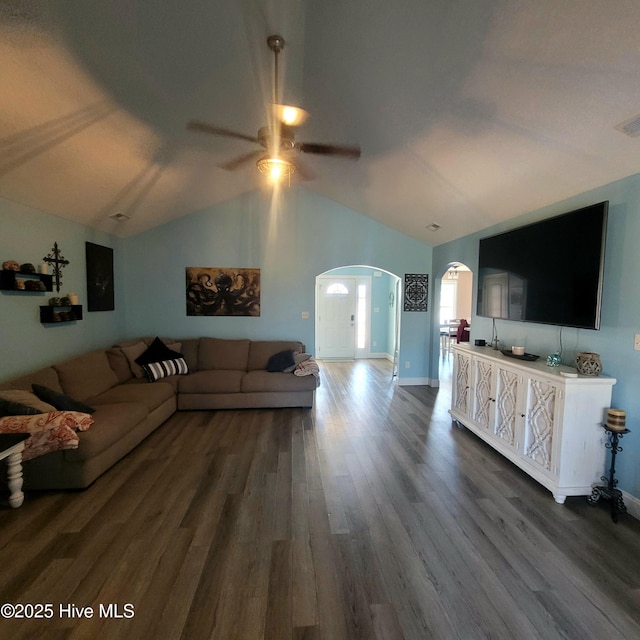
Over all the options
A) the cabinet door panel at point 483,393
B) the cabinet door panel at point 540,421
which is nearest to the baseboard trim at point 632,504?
the cabinet door panel at point 540,421

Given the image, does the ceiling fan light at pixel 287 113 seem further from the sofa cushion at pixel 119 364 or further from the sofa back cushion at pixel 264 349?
the sofa cushion at pixel 119 364

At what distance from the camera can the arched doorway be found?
25.1ft

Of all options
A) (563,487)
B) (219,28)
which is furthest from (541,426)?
(219,28)

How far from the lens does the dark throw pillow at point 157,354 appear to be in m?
4.26

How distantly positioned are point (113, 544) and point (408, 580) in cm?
176

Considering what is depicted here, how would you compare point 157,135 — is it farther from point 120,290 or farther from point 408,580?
point 408,580

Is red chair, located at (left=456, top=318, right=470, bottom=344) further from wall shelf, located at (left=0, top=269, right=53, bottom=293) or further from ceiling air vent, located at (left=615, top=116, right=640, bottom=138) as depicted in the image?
wall shelf, located at (left=0, top=269, right=53, bottom=293)

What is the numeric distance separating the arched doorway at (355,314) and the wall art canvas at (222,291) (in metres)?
2.57

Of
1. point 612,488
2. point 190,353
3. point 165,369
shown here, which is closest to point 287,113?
point 165,369

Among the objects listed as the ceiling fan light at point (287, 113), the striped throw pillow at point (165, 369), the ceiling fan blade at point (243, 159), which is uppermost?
the ceiling fan light at point (287, 113)

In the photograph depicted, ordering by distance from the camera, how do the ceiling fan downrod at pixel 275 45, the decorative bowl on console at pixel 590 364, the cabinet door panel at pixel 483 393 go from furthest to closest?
the cabinet door panel at pixel 483 393
the decorative bowl on console at pixel 590 364
the ceiling fan downrod at pixel 275 45

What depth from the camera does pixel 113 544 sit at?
6.32ft

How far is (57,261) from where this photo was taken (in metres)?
3.62

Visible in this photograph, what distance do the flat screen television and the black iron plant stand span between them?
0.78 m
